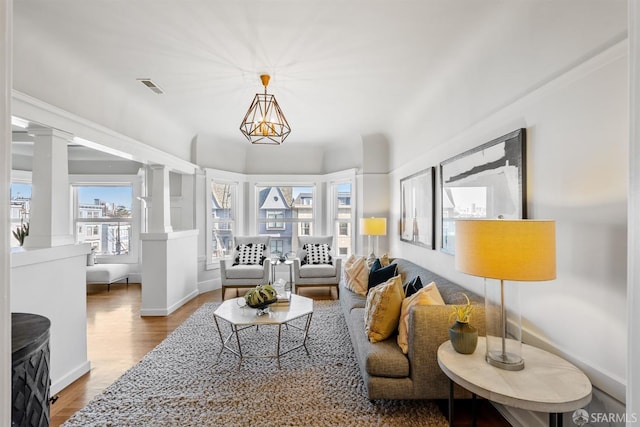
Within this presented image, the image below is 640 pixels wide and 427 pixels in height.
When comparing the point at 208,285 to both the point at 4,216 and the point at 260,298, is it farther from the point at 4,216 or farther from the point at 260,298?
the point at 4,216

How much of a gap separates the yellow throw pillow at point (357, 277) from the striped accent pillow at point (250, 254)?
74.7 inches

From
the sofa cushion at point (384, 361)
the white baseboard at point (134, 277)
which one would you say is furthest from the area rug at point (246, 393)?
the white baseboard at point (134, 277)

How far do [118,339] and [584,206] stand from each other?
418cm

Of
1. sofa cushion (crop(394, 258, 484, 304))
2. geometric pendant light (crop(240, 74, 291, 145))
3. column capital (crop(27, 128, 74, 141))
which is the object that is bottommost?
sofa cushion (crop(394, 258, 484, 304))

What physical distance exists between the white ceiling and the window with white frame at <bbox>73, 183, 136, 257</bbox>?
122 inches

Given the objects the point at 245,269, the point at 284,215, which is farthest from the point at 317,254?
the point at 284,215

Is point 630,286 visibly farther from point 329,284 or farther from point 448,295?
point 329,284

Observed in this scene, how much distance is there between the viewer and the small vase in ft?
5.55

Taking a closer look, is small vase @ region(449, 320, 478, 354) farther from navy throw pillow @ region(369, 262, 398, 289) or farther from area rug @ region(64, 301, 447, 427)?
navy throw pillow @ region(369, 262, 398, 289)

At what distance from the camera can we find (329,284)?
4996 mm

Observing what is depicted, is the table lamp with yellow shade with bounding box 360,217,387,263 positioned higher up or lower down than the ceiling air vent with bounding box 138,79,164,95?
lower down

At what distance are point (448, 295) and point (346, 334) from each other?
138 centimetres

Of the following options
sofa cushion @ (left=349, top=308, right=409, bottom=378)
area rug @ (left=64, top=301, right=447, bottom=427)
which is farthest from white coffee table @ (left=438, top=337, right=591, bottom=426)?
area rug @ (left=64, top=301, right=447, bottom=427)

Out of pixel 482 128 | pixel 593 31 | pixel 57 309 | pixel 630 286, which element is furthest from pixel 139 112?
pixel 630 286
